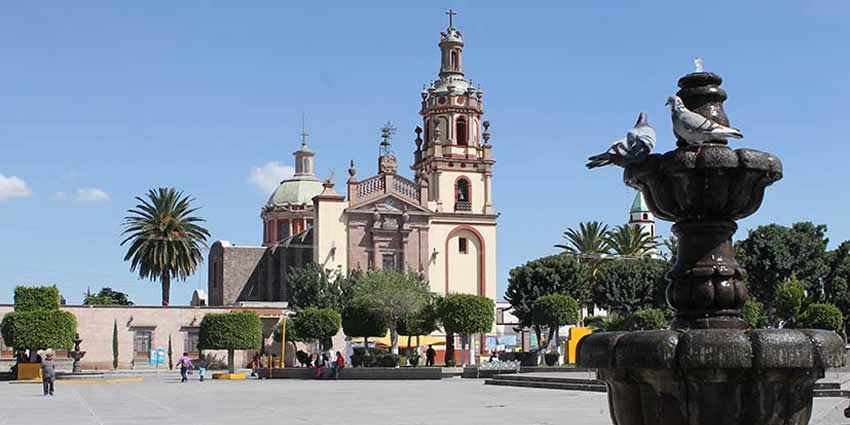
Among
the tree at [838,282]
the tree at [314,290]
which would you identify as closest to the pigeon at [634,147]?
the tree at [838,282]

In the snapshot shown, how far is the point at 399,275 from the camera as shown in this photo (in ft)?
186

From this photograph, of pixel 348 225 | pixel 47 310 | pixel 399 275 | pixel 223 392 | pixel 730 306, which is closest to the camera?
pixel 730 306

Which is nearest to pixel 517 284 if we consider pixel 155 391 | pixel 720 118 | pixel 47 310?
pixel 47 310

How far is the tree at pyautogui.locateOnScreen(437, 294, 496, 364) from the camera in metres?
49.0

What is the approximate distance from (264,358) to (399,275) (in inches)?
435

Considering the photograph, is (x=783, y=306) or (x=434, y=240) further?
(x=434, y=240)

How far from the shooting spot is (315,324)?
49.9m

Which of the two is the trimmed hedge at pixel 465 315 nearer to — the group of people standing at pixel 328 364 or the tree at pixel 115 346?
the group of people standing at pixel 328 364

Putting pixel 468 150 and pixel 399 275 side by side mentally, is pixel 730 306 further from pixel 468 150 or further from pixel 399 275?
pixel 468 150

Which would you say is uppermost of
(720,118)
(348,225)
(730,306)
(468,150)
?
(468,150)

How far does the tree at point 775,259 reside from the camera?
56.0m

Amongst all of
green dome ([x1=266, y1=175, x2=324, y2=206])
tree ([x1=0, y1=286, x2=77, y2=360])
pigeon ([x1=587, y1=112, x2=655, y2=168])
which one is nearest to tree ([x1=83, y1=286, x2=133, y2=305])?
green dome ([x1=266, y1=175, x2=324, y2=206])

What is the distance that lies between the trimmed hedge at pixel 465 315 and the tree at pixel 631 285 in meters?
16.2

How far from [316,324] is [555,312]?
1146 centimetres
